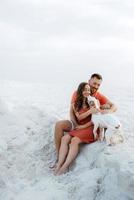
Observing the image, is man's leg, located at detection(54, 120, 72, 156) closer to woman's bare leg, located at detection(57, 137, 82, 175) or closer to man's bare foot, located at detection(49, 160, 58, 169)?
man's bare foot, located at detection(49, 160, 58, 169)

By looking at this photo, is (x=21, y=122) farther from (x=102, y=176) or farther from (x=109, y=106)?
(x=102, y=176)

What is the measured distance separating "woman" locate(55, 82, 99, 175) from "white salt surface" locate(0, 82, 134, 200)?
0.45ft

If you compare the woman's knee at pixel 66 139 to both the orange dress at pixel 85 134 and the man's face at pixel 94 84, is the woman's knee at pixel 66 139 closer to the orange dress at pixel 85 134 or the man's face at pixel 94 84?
the orange dress at pixel 85 134

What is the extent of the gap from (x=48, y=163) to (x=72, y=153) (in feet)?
2.10

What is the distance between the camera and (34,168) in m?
7.47

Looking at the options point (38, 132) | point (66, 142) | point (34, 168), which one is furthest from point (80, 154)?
point (38, 132)

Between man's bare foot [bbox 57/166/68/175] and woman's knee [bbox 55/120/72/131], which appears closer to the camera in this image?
man's bare foot [bbox 57/166/68/175]

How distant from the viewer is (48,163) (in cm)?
759

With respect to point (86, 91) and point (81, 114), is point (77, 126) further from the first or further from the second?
point (86, 91)

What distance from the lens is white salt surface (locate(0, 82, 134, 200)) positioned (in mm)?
6183

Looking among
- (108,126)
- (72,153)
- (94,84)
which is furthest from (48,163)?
(94,84)

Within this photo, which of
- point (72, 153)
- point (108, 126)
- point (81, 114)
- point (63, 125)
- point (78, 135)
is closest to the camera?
point (108, 126)

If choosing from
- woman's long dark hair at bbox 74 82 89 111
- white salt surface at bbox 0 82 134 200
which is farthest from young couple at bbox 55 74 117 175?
white salt surface at bbox 0 82 134 200

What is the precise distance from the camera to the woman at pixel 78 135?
23.4 feet
